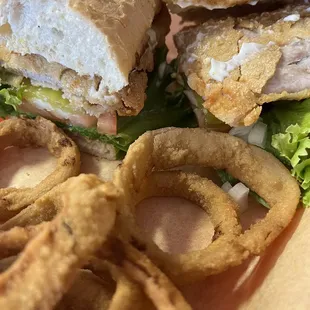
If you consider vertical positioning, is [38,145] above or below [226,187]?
above

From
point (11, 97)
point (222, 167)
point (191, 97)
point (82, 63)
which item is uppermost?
point (82, 63)

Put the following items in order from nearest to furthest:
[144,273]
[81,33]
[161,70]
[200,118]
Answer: [144,273] → [81,33] → [200,118] → [161,70]

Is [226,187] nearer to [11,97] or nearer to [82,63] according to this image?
[82,63]

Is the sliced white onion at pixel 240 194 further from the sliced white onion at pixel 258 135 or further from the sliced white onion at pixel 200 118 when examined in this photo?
the sliced white onion at pixel 200 118

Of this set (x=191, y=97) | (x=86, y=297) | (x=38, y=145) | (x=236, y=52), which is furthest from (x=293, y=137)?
(x=38, y=145)

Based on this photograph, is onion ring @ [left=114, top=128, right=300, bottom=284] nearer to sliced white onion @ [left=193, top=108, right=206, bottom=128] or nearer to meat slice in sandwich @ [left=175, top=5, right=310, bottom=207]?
meat slice in sandwich @ [left=175, top=5, right=310, bottom=207]
